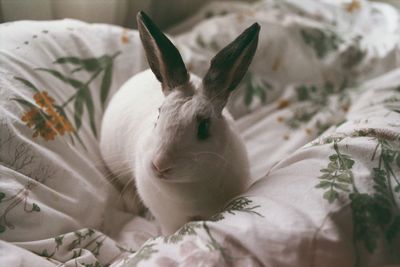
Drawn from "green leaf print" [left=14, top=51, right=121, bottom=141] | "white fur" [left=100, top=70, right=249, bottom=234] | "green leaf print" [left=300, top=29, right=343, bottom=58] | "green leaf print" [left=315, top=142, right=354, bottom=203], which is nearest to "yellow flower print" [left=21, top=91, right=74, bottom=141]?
"green leaf print" [left=14, top=51, right=121, bottom=141]

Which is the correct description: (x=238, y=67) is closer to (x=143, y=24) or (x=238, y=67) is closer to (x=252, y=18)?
(x=143, y=24)

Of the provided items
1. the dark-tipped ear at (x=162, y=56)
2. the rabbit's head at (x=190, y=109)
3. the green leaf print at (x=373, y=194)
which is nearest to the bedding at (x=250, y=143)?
the green leaf print at (x=373, y=194)

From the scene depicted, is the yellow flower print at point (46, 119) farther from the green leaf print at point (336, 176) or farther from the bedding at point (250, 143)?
the green leaf print at point (336, 176)

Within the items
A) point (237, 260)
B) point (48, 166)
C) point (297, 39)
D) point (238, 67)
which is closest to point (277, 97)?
point (297, 39)

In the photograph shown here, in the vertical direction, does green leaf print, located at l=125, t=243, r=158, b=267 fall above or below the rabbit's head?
below

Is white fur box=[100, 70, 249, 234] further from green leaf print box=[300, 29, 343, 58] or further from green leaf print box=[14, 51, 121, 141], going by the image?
green leaf print box=[300, 29, 343, 58]

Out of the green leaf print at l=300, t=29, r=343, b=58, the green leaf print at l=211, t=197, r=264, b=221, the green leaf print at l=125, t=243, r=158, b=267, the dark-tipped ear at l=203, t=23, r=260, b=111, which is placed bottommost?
the green leaf print at l=125, t=243, r=158, b=267

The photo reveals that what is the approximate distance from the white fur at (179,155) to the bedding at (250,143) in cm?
7

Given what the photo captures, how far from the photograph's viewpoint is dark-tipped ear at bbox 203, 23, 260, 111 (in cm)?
88

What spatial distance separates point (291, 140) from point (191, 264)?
A: 30.2 inches

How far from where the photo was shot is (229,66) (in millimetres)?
898

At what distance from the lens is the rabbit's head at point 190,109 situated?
2.85 feet

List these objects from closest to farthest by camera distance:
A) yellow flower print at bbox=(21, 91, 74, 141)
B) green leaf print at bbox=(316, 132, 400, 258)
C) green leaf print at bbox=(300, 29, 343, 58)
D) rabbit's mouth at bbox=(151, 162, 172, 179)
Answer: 1. green leaf print at bbox=(316, 132, 400, 258)
2. rabbit's mouth at bbox=(151, 162, 172, 179)
3. yellow flower print at bbox=(21, 91, 74, 141)
4. green leaf print at bbox=(300, 29, 343, 58)

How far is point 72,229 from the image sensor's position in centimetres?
100
